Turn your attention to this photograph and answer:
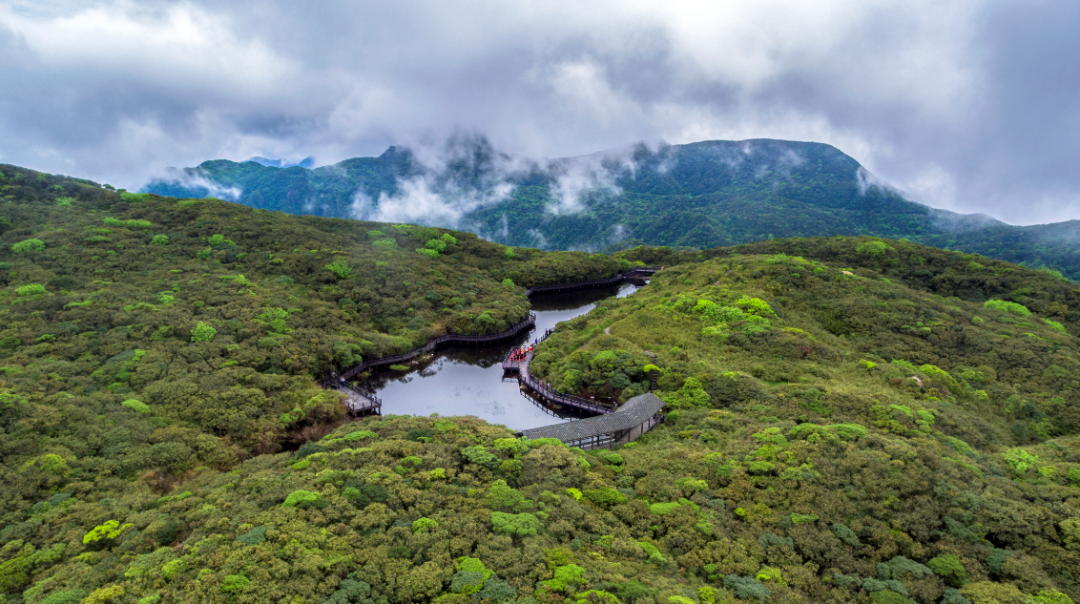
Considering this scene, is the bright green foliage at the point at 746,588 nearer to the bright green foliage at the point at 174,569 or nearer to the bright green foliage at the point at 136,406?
the bright green foliage at the point at 174,569

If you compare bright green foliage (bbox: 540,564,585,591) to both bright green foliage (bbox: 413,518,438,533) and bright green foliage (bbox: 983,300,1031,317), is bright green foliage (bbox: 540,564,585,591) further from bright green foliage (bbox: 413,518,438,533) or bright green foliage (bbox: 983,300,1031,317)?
bright green foliage (bbox: 983,300,1031,317)

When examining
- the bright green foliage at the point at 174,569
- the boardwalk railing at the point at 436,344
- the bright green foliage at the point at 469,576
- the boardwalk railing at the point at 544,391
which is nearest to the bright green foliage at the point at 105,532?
the bright green foliage at the point at 174,569

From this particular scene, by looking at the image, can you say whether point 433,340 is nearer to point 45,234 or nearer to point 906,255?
point 45,234

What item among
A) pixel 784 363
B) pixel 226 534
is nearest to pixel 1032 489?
pixel 784 363

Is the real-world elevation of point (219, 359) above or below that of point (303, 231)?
below

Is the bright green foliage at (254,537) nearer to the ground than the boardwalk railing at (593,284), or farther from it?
nearer to the ground

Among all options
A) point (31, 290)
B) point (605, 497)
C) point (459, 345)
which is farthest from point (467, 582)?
point (31, 290)
